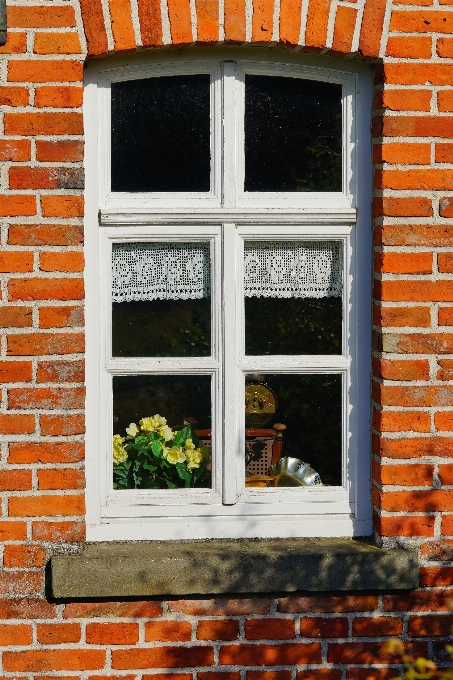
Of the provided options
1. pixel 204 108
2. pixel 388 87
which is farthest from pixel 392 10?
pixel 204 108

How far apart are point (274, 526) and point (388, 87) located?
1.80 m

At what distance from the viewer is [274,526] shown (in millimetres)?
3086

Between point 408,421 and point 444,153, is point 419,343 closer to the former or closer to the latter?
point 408,421

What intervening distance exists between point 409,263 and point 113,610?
1776 millimetres

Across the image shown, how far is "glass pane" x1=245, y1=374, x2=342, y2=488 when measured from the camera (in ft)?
10.2

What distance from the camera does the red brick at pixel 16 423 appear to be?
288cm

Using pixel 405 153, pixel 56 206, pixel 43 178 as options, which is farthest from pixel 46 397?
pixel 405 153

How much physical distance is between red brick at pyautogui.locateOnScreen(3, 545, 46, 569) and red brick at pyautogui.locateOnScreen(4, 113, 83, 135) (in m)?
1.58

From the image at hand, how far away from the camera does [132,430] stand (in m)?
3.10

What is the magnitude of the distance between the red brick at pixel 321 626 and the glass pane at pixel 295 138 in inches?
68.2

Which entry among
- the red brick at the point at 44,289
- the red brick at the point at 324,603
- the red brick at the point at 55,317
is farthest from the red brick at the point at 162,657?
the red brick at the point at 44,289

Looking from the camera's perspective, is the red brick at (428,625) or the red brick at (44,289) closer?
the red brick at (44,289)

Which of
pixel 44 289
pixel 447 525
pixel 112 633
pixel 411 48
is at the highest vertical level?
pixel 411 48

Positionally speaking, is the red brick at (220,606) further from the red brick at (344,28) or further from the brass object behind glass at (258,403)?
the red brick at (344,28)
